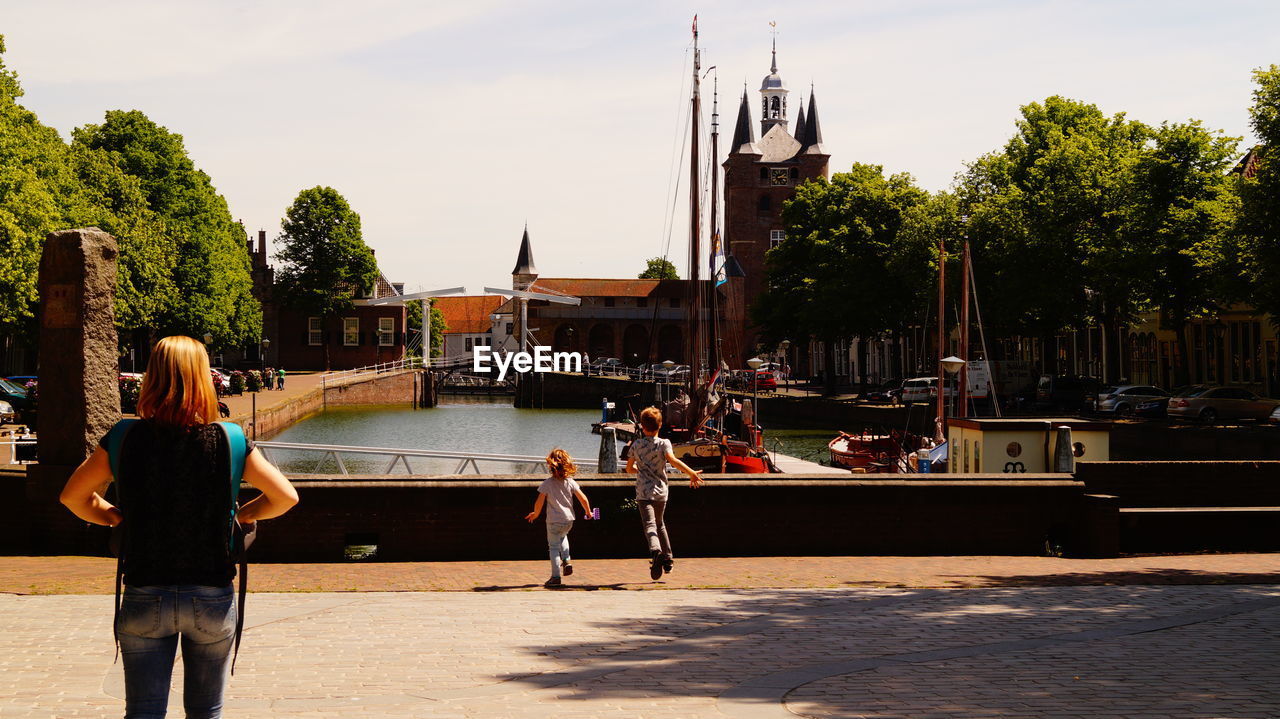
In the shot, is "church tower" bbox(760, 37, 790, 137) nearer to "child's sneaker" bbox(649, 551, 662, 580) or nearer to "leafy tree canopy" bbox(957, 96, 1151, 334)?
"leafy tree canopy" bbox(957, 96, 1151, 334)

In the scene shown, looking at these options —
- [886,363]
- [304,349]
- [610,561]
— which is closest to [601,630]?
[610,561]

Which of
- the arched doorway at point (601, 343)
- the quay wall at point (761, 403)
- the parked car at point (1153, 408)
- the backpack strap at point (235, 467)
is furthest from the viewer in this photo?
the arched doorway at point (601, 343)

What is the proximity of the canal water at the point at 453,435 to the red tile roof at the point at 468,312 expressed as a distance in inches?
2691

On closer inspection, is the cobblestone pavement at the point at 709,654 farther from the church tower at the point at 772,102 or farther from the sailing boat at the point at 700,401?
the church tower at the point at 772,102

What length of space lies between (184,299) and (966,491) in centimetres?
5478

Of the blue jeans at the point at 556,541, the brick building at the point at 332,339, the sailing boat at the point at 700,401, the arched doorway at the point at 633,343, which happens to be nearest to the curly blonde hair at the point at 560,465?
the blue jeans at the point at 556,541

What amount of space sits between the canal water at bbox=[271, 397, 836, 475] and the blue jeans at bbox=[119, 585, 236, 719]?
32938 mm

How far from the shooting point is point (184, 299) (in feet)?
203

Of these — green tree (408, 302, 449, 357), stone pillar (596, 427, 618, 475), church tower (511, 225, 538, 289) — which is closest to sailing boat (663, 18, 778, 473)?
stone pillar (596, 427, 618, 475)

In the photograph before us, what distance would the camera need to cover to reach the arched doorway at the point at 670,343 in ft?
387

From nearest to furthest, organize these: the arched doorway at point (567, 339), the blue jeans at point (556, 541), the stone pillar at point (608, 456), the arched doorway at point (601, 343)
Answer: the blue jeans at point (556, 541)
the stone pillar at point (608, 456)
the arched doorway at point (567, 339)
the arched doorway at point (601, 343)

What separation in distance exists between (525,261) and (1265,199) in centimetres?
11561

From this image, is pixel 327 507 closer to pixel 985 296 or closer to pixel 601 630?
pixel 601 630

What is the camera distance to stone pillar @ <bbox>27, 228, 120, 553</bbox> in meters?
12.3
